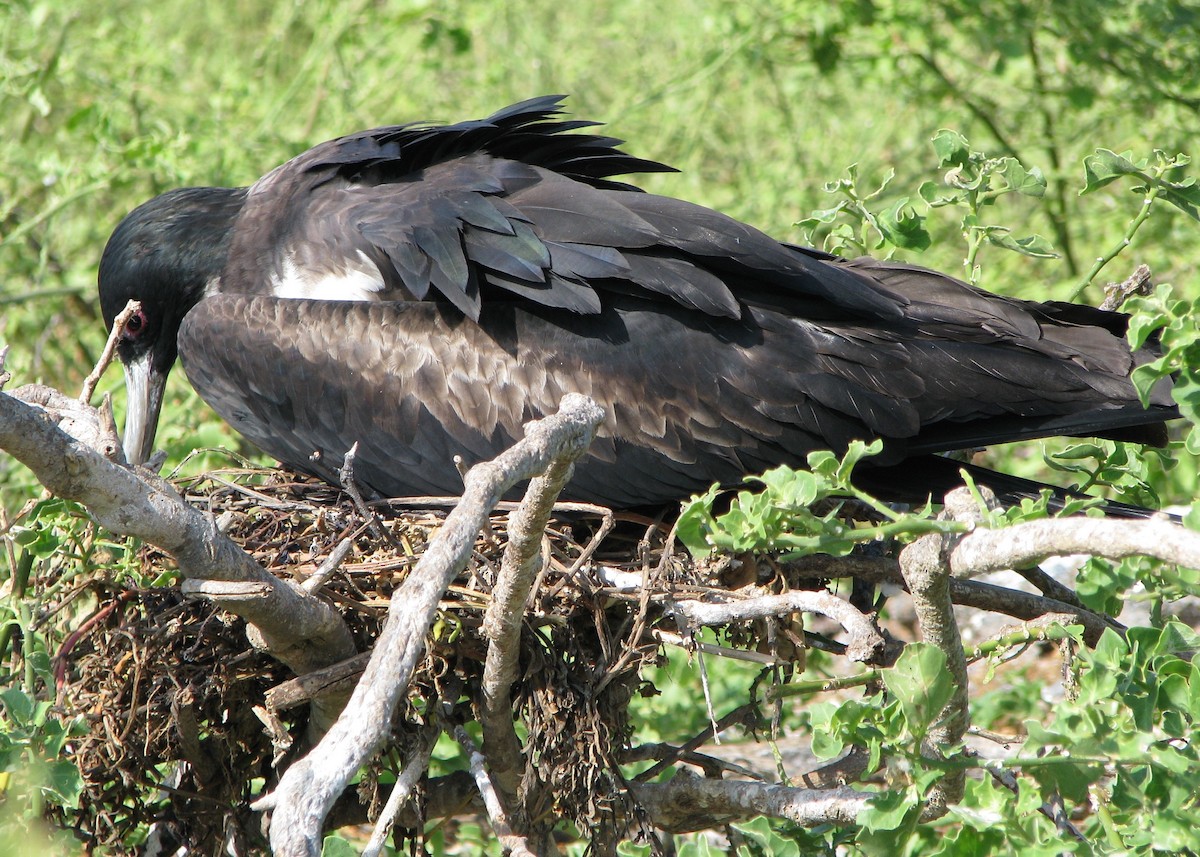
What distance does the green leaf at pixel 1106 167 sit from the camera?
2.42 m

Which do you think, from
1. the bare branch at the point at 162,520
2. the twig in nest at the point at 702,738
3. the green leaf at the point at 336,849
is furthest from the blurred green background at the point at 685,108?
the green leaf at the point at 336,849

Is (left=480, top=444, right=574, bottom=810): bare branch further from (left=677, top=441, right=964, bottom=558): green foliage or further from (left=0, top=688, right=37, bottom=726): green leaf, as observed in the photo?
(left=0, top=688, right=37, bottom=726): green leaf

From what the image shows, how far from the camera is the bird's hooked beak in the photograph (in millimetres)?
3955

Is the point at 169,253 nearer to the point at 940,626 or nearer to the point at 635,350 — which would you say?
the point at 635,350

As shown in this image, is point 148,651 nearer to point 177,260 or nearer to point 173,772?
point 173,772

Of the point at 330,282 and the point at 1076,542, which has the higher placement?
the point at 1076,542

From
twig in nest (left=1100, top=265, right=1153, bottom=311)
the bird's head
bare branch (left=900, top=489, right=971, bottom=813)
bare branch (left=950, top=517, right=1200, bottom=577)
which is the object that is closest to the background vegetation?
the bird's head

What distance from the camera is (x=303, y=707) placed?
121 inches

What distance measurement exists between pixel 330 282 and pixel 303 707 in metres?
1.10

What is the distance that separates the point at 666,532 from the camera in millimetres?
3268

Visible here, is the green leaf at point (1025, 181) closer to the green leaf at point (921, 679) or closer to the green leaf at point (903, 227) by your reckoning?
the green leaf at point (903, 227)

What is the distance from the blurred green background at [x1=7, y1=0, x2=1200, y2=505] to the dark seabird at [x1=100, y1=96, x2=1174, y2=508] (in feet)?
3.14

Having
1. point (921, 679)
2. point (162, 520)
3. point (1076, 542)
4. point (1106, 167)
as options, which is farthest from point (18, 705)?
point (1106, 167)

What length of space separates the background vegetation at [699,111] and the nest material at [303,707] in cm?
106
